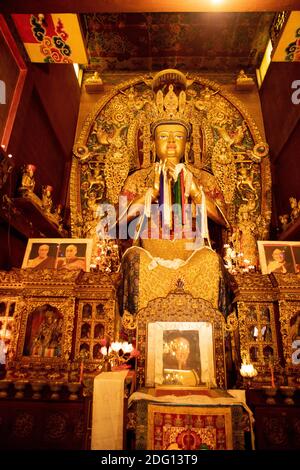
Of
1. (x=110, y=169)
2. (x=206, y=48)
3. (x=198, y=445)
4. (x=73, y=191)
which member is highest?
(x=206, y=48)

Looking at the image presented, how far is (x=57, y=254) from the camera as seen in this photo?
4.47 meters

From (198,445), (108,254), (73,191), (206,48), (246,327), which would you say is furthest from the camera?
(206,48)

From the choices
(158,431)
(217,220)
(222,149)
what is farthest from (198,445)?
(222,149)

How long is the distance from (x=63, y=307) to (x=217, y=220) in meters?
2.89

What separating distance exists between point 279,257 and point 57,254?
3084 millimetres

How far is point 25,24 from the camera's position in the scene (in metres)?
4.55

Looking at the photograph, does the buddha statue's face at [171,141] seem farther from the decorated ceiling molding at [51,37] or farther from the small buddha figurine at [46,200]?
the small buddha figurine at [46,200]

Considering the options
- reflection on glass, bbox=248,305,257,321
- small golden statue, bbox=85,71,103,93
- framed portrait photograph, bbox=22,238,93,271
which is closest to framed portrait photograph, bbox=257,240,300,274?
reflection on glass, bbox=248,305,257,321

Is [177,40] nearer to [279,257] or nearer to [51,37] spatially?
[51,37]

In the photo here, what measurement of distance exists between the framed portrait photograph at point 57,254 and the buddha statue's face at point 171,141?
7.30 feet

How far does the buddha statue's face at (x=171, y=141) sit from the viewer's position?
5.70 m

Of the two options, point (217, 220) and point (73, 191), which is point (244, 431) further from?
point (73, 191)

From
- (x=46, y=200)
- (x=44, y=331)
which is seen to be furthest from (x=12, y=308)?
(x=46, y=200)

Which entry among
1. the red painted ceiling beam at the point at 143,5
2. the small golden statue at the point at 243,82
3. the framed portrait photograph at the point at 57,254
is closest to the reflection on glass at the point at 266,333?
the framed portrait photograph at the point at 57,254
